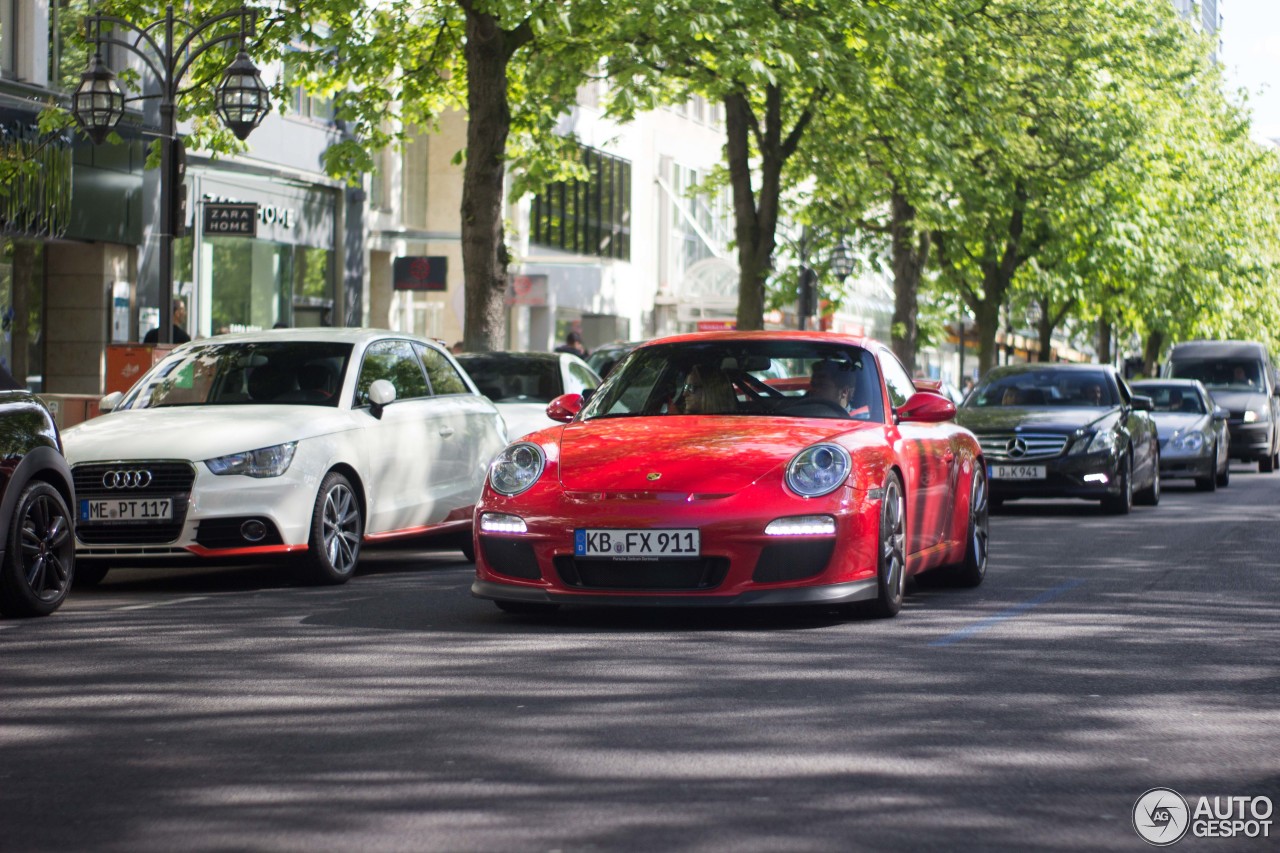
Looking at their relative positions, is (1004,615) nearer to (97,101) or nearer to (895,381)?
(895,381)

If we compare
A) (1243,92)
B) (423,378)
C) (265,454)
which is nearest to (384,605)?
(265,454)

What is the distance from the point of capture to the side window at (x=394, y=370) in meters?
13.4

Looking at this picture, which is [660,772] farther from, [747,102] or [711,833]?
[747,102]

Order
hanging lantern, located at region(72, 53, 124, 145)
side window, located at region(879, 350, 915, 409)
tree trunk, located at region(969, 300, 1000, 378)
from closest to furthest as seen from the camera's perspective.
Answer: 1. side window, located at region(879, 350, 915, 409)
2. hanging lantern, located at region(72, 53, 124, 145)
3. tree trunk, located at region(969, 300, 1000, 378)

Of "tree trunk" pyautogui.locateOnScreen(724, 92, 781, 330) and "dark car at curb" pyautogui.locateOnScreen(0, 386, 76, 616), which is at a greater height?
"tree trunk" pyautogui.locateOnScreen(724, 92, 781, 330)

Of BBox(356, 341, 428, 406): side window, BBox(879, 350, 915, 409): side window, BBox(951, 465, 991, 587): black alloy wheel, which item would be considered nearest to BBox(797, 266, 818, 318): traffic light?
BBox(356, 341, 428, 406): side window

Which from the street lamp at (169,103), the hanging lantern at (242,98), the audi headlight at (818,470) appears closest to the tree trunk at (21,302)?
the street lamp at (169,103)

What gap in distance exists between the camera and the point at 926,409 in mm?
10922

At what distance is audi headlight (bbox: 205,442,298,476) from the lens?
1184cm

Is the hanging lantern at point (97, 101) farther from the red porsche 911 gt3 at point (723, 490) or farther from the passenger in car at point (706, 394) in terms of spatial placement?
the passenger in car at point (706, 394)

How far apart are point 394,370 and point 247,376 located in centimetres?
103

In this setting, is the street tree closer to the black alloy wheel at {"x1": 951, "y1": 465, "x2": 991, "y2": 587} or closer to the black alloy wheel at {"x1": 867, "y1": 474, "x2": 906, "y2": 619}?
the black alloy wheel at {"x1": 951, "y1": 465, "x2": 991, "y2": 587}

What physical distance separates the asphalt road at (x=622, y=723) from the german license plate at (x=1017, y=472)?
837cm

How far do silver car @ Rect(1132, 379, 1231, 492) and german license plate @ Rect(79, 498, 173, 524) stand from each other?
16583 millimetres
